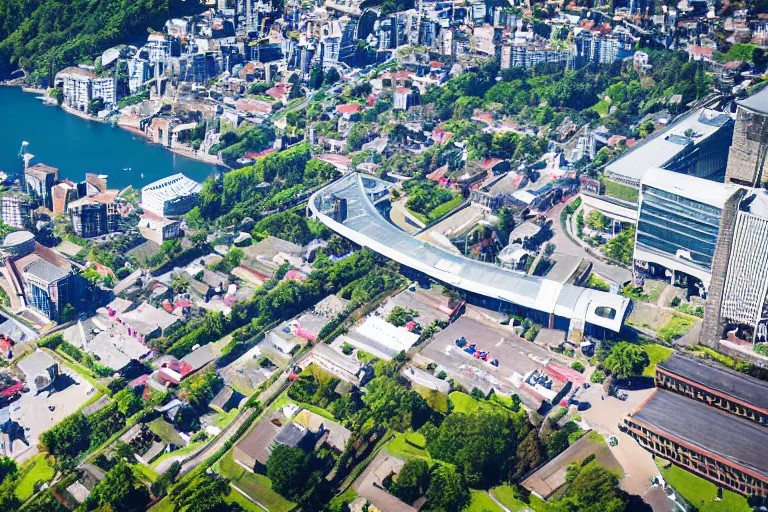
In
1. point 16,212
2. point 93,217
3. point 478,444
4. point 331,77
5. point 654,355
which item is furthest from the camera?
point 331,77

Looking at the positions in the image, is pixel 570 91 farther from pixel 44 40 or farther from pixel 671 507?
pixel 44 40

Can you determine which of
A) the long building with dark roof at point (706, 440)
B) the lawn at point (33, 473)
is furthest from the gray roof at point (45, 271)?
the long building with dark roof at point (706, 440)

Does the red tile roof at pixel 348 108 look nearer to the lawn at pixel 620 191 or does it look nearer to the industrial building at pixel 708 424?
the lawn at pixel 620 191

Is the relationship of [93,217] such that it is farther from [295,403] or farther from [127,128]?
[295,403]

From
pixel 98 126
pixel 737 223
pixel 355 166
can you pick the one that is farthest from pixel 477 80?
pixel 737 223

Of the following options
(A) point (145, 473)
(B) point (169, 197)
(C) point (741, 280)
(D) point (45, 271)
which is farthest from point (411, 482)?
(B) point (169, 197)

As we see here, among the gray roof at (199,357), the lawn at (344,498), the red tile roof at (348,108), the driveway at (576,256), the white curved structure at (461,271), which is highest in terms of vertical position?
the red tile roof at (348,108)

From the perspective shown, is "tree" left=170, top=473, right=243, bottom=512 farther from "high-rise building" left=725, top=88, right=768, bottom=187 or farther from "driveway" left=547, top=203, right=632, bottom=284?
"high-rise building" left=725, top=88, right=768, bottom=187
